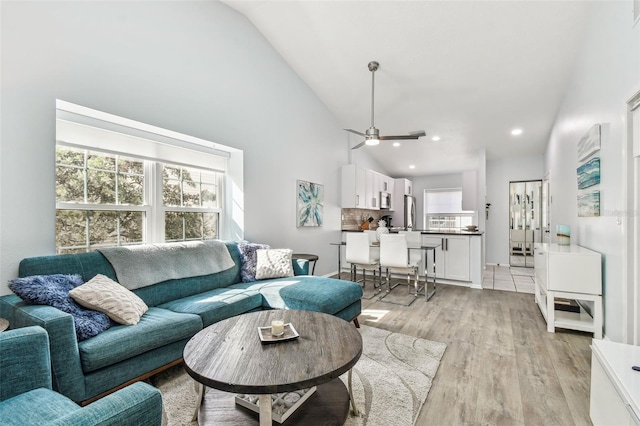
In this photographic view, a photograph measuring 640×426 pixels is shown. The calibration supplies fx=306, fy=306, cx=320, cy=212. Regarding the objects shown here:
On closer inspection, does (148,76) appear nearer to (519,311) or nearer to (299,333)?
(299,333)

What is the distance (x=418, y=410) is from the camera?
1902mm

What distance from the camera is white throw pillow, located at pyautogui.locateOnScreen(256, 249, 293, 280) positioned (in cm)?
361

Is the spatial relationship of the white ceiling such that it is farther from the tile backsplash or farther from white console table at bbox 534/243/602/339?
white console table at bbox 534/243/602/339

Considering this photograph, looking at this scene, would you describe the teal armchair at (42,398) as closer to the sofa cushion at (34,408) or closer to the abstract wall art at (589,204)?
the sofa cushion at (34,408)

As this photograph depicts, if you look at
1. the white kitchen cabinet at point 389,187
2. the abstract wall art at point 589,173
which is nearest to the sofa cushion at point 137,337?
the abstract wall art at point 589,173

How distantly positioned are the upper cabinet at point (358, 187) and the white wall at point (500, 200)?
10.3 feet

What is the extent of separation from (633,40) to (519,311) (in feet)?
10.0

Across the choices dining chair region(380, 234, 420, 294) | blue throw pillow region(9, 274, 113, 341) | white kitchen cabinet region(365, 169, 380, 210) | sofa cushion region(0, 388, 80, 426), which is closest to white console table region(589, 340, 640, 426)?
sofa cushion region(0, 388, 80, 426)

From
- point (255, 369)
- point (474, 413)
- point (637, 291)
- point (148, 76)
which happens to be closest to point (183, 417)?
point (255, 369)

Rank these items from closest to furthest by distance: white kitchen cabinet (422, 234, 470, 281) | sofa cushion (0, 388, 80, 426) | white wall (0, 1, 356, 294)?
1. sofa cushion (0, 388, 80, 426)
2. white wall (0, 1, 356, 294)
3. white kitchen cabinet (422, 234, 470, 281)

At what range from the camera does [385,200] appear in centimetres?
759

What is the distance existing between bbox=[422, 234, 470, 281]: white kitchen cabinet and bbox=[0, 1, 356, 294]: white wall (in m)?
2.17

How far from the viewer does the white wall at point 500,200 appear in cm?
746

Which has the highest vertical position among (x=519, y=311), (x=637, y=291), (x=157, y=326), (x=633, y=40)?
(x=633, y=40)
